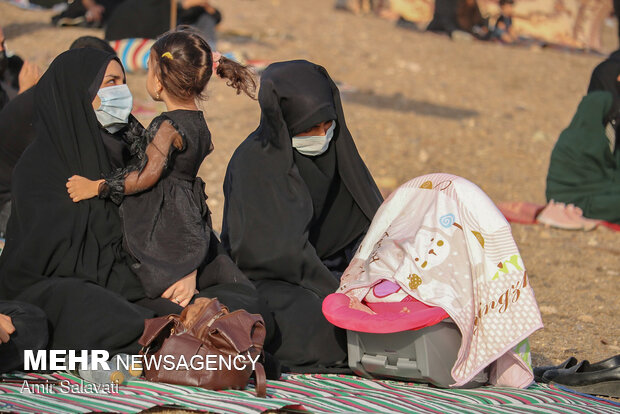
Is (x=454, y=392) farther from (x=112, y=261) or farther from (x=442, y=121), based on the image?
(x=442, y=121)

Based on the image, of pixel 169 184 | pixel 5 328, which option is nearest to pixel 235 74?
pixel 169 184

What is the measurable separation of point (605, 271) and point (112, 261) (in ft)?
12.1

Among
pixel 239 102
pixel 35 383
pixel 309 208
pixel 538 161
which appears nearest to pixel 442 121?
pixel 538 161

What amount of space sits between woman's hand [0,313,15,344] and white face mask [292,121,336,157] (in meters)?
1.47

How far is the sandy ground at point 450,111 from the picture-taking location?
232 inches

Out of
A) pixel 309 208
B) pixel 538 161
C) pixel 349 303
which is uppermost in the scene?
pixel 309 208

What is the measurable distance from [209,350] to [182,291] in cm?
49

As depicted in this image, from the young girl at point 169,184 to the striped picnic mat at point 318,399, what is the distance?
530mm

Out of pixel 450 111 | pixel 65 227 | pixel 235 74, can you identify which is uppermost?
pixel 235 74

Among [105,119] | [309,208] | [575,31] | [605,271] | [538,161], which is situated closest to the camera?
[105,119]

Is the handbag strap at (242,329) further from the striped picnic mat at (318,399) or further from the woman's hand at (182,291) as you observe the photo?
the woman's hand at (182,291)

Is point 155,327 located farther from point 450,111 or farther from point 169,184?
point 450,111

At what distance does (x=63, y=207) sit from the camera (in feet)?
12.5

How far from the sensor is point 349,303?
3.84 m
